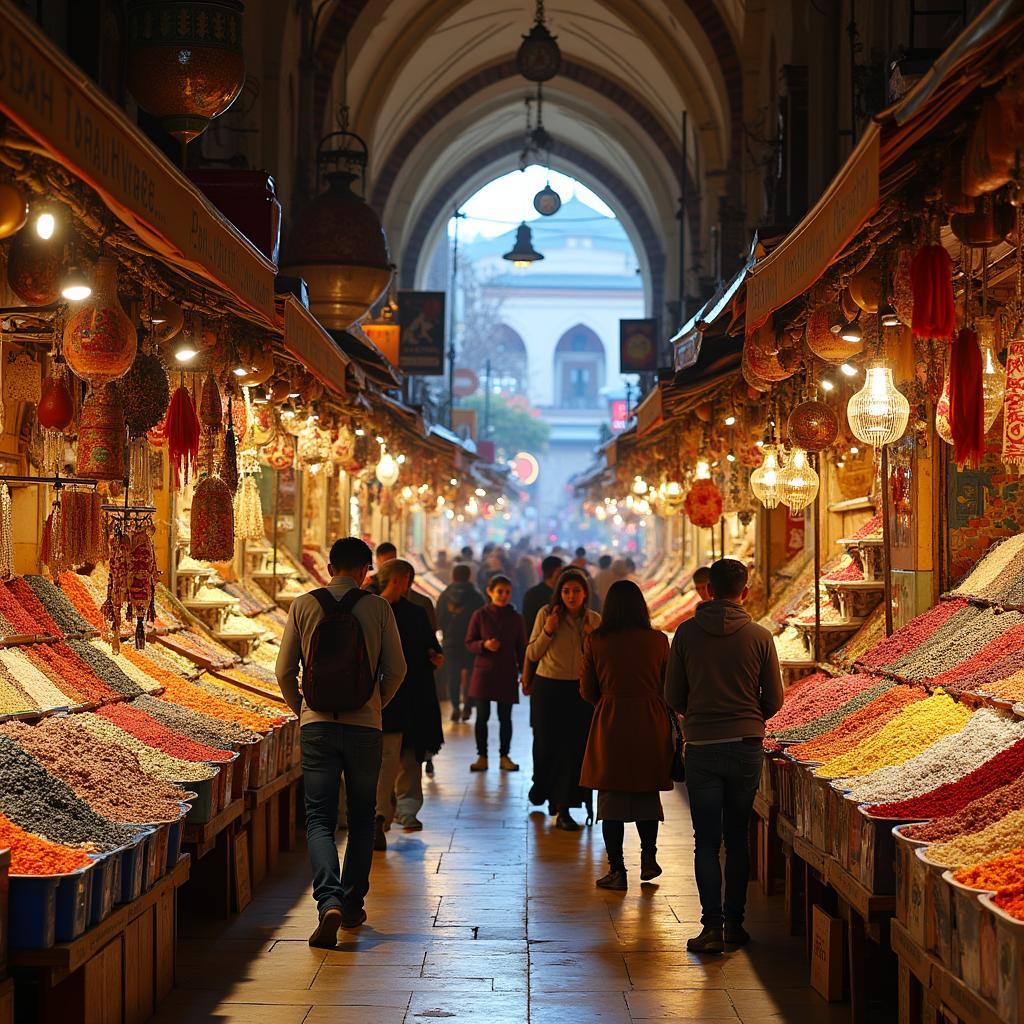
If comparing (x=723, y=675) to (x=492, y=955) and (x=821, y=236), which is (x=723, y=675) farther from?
(x=821, y=236)

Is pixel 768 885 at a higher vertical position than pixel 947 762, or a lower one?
lower

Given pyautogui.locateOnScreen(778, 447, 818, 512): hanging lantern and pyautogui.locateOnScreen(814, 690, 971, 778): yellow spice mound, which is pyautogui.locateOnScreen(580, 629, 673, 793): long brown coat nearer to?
pyautogui.locateOnScreen(814, 690, 971, 778): yellow spice mound

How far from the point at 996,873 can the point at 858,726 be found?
2.49 m

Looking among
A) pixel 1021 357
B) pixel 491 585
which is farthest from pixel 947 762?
pixel 491 585

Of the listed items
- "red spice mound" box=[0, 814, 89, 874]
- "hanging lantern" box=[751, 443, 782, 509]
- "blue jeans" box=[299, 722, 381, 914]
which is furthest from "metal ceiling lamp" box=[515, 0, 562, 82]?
"red spice mound" box=[0, 814, 89, 874]

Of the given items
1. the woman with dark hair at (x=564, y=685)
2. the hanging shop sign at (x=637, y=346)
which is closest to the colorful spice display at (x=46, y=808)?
the woman with dark hair at (x=564, y=685)

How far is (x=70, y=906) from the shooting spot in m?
4.16

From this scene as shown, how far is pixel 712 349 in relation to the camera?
7.95 meters

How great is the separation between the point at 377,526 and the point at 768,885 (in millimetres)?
13872

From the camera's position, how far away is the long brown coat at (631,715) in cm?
696

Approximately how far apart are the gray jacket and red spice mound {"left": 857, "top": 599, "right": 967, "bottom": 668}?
244 centimetres

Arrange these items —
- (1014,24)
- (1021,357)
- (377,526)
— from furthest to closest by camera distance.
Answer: (377,526)
(1021,357)
(1014,24)

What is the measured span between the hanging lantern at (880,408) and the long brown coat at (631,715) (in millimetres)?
1552

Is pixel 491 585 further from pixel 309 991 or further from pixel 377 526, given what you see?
pixel 377 526
